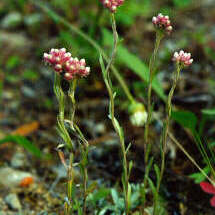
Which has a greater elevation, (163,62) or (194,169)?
(163,62)

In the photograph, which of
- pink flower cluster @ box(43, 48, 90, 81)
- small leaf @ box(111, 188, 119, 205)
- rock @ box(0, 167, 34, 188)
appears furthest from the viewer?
rock @ box(0, 167, 34, 188)

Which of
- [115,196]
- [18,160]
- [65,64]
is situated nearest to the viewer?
[65,64]

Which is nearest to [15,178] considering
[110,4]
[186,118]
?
[186,118]

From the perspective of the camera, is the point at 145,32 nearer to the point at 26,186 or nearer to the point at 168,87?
the point at 168,87

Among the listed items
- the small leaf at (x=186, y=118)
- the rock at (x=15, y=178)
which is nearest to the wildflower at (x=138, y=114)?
the small leaf at (x=186, y=118)

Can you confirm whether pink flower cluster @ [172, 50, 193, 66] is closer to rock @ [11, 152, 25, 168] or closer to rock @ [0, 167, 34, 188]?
rock @ [0, 167, 34, 188]

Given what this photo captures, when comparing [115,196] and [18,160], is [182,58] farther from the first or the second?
[18,160]

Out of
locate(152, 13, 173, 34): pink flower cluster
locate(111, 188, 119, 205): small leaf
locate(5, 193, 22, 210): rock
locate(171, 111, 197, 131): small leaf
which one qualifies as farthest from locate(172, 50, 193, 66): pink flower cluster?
locate(5, 193, 22, 210): rock

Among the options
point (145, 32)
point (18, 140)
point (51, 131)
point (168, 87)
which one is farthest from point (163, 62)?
point (18, 140)

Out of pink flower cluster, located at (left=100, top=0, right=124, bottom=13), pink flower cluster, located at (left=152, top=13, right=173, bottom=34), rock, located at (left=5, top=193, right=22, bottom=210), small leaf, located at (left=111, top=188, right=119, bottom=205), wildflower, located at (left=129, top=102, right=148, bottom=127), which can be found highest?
pink flower cluster, located at (left=100, top=0, right=124, bottom=13)
